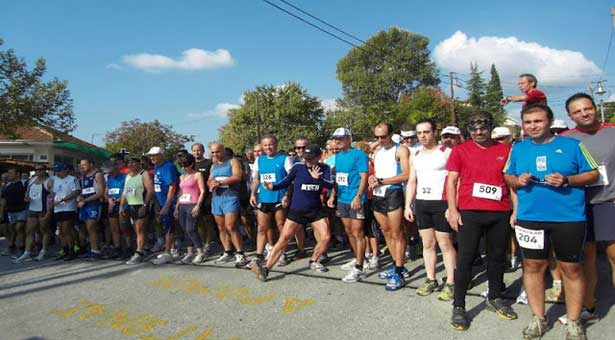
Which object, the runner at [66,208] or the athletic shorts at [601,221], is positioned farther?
the runner at [66,208]

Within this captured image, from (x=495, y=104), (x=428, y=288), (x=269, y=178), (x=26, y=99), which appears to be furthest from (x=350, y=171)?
(x=495, y=104)

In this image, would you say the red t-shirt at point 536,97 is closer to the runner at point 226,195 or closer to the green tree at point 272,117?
the runner at point 226,195

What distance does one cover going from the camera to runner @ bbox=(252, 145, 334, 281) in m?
5.18

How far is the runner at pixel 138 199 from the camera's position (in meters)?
6.71

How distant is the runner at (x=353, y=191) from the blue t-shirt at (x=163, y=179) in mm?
3130

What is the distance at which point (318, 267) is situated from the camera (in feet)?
18.3

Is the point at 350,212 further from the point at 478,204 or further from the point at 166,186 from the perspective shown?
the point at 166,186

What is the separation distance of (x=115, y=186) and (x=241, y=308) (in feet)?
14.2

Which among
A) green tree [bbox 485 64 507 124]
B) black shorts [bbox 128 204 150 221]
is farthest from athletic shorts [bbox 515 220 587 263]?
green tree [bbox 485 64 507 124]

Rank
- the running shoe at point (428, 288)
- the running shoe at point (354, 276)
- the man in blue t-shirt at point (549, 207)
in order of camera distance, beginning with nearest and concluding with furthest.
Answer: the man in blue t-shirt at point (549, 207) → the running shoe at point (428, 288) → the running shoe at point (354, 276)

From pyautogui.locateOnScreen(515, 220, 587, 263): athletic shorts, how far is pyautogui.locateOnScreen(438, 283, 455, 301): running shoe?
111 centimetres

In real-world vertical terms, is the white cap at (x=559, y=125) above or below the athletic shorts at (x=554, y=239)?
above

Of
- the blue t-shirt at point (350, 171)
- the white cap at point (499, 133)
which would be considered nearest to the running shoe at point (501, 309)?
the white cap at point (499, 133)

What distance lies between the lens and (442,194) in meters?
4.15
